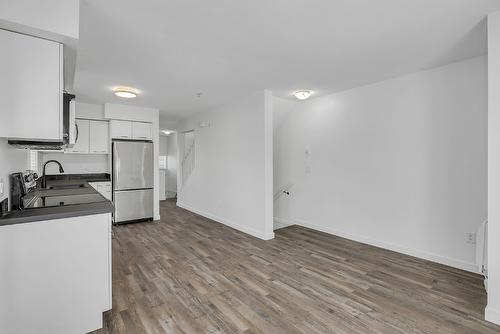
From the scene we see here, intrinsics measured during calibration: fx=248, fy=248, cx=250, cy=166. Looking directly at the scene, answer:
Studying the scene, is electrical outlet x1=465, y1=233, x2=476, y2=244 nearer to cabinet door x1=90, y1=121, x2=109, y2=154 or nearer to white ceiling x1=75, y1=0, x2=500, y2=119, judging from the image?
white ceiling x1=75, y1=0, x2=500, y2=119

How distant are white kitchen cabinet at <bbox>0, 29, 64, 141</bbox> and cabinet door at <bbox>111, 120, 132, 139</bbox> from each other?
143 inches

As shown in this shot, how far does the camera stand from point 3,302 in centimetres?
161

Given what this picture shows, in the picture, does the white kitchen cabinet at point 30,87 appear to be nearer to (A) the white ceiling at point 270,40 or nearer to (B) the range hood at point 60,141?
(B) the range hood at point 60,141

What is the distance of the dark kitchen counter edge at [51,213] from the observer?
166cm

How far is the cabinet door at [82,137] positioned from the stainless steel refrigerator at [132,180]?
1.89ft

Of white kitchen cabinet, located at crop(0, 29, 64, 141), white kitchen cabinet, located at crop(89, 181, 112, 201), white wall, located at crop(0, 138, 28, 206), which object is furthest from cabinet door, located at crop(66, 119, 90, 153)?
white kitchen cabinet, located at crop(0, 29, 64, 141)

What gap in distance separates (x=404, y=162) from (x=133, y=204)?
5.08 m

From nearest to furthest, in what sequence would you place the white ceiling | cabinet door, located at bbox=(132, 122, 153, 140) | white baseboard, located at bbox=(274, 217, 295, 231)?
the white ceiling
white baseboard, located at bbox=(274, 217, 295, 231)
cabinet door, located at bbox=(132, 122, 153, 140)

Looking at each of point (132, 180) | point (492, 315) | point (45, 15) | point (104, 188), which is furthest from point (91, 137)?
point (492, 315)

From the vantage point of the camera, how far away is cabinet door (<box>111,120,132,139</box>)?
5152 millimetres

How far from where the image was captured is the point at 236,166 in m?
4.95

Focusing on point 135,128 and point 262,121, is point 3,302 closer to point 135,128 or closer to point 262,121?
point 262,121

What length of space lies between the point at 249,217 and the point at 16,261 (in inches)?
132

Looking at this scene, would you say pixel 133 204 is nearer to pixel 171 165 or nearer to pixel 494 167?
pixel 171 165
